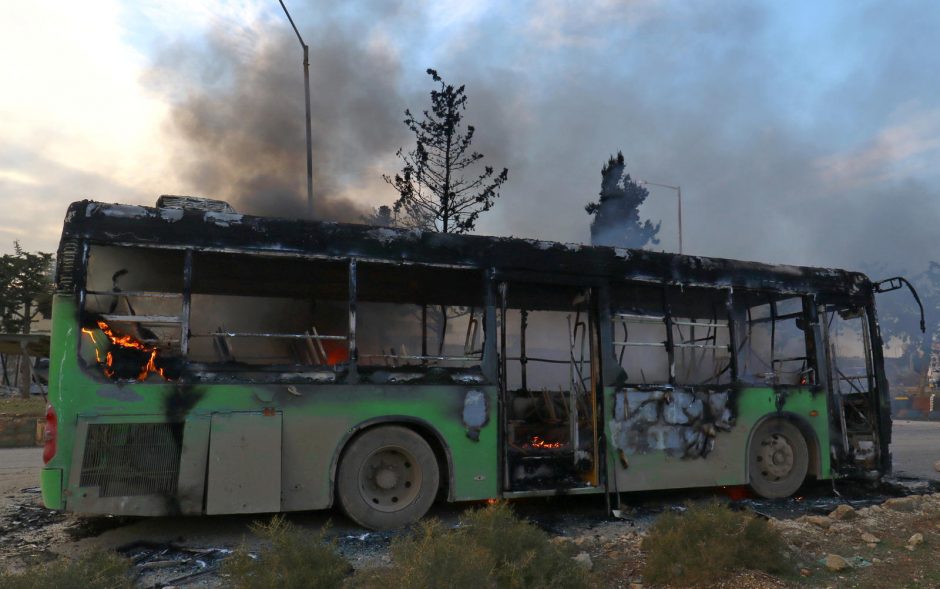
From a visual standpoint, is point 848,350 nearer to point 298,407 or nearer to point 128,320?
point 298,407

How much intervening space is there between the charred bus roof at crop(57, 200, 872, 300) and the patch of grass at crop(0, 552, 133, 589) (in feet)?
10.1

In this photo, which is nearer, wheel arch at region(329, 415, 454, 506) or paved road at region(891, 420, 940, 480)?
wheel arch at region(329, 415, 454, 506)

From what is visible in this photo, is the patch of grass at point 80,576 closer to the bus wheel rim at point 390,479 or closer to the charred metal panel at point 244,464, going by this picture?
the charred metal panel at point 244,464

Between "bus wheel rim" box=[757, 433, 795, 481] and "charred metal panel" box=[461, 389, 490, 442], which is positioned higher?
"charred metal panel" box=[461, 389, 490, 442]

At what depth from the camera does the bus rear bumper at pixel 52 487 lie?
5.11 meters

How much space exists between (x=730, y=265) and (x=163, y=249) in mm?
6213

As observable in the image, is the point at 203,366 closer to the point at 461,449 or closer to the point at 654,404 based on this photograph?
the point at 461,449

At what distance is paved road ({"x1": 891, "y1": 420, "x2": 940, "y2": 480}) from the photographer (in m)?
10.4

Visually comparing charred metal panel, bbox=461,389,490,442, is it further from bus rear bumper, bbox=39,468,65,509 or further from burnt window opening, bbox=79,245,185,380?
bus rear bumper, bbox=39,468,65,509

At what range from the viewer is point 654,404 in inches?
285

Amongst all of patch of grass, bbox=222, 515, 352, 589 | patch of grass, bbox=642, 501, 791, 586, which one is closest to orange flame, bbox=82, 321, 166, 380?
patch of grass, bbox=222, 515, 352, 589

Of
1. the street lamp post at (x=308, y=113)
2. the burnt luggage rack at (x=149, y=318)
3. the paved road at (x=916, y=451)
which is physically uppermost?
the street lamp post at (x=308, y=113)

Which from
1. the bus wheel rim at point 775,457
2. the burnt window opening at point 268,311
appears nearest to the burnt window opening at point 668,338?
the bus wheel rim at point 775,457

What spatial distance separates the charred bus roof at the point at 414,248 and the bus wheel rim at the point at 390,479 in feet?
6.13
